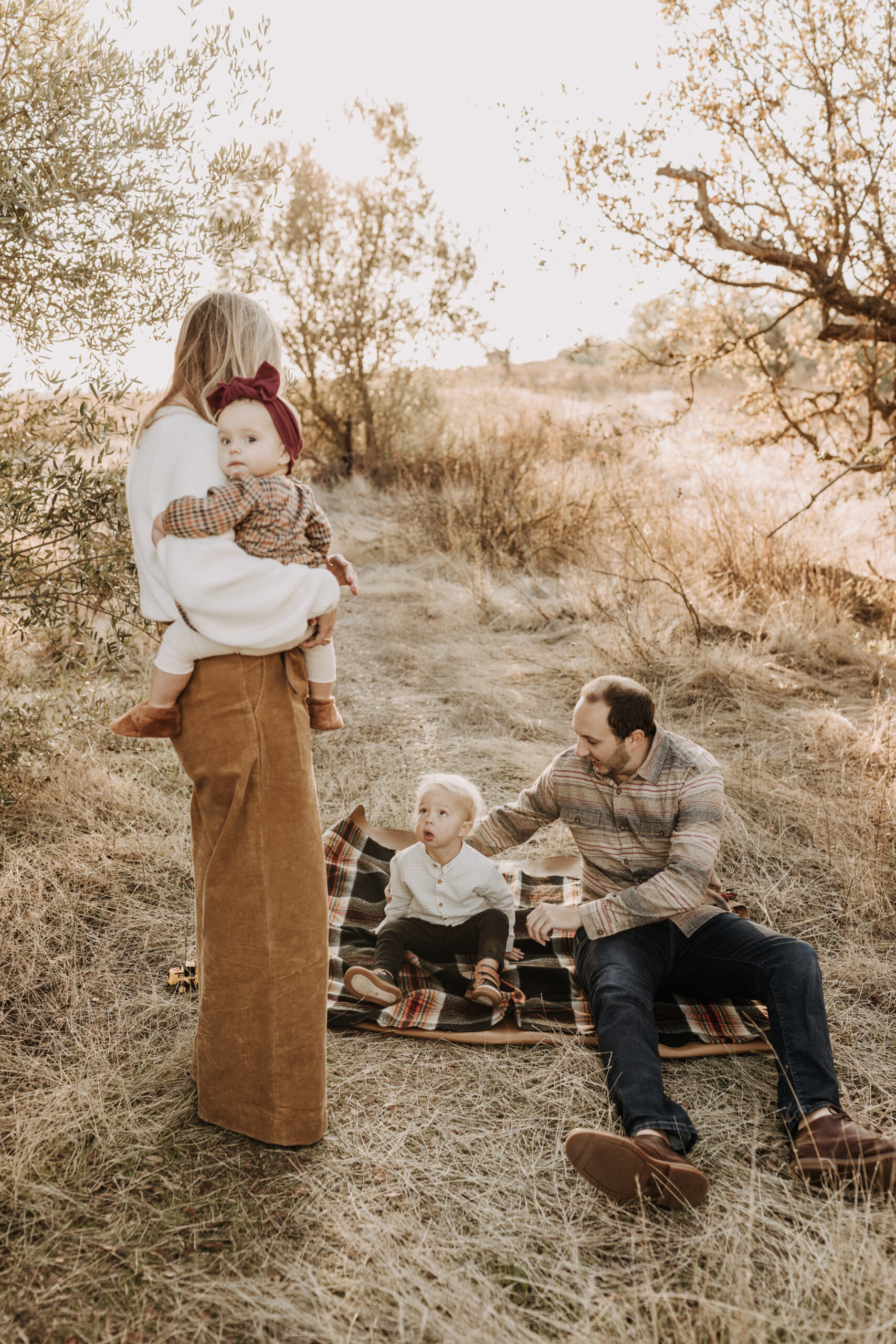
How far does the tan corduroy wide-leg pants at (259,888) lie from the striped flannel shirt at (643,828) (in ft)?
3.53

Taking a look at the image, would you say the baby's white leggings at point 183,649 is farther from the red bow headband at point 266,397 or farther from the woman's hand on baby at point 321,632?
the red bow headband at point 266,397

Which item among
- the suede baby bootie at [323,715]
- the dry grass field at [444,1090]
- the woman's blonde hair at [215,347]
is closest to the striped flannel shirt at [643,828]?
the dry grass field at [444,1090]

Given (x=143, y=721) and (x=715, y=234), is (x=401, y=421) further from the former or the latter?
(x=143, y=721)

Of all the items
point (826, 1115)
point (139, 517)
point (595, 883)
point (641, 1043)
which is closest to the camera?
point (139, 517)

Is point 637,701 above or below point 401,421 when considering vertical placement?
below

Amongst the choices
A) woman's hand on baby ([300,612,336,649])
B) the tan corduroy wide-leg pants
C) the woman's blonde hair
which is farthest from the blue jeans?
the woman's blonde hair

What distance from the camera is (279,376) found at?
207cm

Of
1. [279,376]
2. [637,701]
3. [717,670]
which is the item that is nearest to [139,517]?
[279,376]

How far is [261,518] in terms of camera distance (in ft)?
6.58

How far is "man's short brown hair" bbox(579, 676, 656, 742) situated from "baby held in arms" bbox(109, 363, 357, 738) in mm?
1159

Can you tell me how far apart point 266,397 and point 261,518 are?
26cm

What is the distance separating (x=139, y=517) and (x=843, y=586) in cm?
593

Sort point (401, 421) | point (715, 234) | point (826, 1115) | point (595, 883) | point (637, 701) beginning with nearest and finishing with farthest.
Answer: point (826, 1115) < point (637, 701) < point (595, 883) < point (715, 234) < point (401, 421)

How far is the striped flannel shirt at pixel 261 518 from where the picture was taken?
75.7 inches
